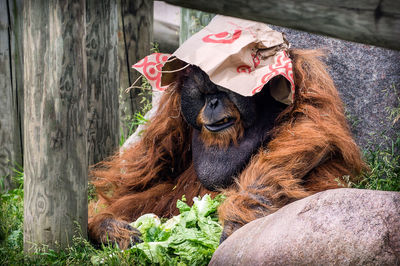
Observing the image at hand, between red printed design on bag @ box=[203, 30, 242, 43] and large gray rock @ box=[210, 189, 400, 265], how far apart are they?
105 centimetres

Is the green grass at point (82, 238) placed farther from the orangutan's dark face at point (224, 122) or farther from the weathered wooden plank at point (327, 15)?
the weathered wooden plank at point (327, 15)

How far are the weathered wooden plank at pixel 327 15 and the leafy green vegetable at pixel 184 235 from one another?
61.3 inches

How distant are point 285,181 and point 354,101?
114cm

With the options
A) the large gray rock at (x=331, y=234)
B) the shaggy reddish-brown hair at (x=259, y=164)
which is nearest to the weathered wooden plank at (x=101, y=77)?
the shaggy reddish-brown hair at (x=259, y=164)

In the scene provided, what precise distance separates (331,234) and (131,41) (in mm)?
2918

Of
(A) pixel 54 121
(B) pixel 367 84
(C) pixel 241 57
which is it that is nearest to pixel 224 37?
(C) pixel 241 57

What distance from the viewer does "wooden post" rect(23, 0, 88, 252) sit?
2.71m

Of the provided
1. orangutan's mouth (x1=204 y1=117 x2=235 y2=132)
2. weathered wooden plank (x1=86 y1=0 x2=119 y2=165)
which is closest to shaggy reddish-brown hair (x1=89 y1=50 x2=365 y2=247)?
orangutan's mouth (x1=204 y1=117 x2=235 y2=132)

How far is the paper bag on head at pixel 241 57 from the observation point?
112 inches

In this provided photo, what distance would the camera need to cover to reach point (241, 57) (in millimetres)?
2896

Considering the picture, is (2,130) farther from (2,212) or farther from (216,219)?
(216,219)

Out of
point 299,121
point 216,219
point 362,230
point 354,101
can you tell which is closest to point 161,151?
point 216,219

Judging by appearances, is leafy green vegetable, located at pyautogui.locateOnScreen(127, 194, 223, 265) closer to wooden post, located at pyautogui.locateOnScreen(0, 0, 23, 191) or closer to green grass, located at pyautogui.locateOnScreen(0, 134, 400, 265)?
green grass, located at pyautogui.locateOnScreen(0, 134, 400, 265)

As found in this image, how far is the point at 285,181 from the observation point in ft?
8.98
